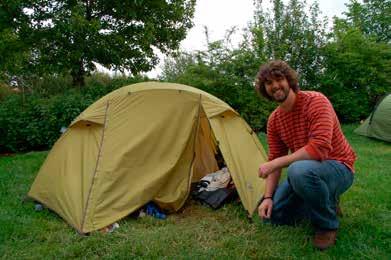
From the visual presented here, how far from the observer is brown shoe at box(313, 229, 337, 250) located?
2.70 m

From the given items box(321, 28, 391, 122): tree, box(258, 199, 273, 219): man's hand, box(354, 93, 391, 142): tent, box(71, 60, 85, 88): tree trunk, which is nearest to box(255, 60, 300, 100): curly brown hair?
box(258, 199, 273, 219): man's hand

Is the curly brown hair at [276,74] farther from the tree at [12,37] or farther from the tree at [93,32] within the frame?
the tree at [12,37]

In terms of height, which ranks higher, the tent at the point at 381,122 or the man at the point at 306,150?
the man at the point at 306,150

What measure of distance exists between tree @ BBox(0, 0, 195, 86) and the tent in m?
4.65

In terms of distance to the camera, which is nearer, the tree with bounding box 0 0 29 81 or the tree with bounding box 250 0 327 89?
the tree with bounding box 0 0 29 81

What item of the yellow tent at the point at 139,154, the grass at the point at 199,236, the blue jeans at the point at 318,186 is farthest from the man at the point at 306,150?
the yellow tent at the point at 139,154

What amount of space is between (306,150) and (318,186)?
0.26 metres

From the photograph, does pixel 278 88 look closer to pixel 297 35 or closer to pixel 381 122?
pixel 381 122

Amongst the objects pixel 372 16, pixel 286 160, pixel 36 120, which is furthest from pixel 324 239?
pixel 372 16

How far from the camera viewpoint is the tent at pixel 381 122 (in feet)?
24.3

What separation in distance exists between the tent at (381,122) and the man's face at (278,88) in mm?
5707

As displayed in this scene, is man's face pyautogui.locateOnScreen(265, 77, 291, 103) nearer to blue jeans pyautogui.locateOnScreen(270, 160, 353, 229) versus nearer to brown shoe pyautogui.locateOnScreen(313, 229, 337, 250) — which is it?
blue jeans pyautogui.locateOnScreen(270, 160, 353, 229)

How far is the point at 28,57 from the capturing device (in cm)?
796

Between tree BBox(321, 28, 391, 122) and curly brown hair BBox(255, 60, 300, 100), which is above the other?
curly brown hair BBox(255, 60, 300, 100)
